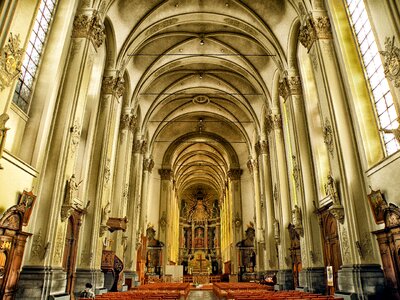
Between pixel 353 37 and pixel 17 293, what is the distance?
12705 millimetres

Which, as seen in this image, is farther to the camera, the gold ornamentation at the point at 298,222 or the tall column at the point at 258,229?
the tall column at the point at 258,229

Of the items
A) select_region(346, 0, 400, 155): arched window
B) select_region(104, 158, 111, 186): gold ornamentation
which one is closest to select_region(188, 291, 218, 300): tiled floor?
select_region(104, 158, 111, 186): gold ornamentation

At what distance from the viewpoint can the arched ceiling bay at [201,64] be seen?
1700cm

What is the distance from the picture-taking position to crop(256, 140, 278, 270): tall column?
2108 cm

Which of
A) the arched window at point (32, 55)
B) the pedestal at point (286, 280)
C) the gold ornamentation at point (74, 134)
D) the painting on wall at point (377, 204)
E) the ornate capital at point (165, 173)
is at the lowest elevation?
the pedestal at point (286, 280)

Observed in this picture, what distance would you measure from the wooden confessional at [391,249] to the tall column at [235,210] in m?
21.6

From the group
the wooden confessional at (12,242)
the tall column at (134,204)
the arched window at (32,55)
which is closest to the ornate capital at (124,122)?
the tall column at (134,204)

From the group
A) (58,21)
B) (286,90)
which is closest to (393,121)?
(286,90)

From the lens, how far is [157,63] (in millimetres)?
21484

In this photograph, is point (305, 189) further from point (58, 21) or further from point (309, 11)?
point (58, 21)

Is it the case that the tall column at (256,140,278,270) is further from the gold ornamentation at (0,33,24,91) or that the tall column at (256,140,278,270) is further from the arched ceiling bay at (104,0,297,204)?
the gold ornamentation at (0,33,24,91)

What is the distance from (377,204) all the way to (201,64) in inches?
712

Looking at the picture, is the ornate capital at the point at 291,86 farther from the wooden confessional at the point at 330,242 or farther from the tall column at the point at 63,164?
the tall column at the point at 63,164

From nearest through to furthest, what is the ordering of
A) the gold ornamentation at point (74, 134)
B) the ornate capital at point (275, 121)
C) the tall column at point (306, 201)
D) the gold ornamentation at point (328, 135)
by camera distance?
1. the gold ornamentation at point (74, 134)
2. the gold ornamentation at point (328, 135)
3. the tall column at point (306, 201)
4. the ornate capital at point (275, 121)
